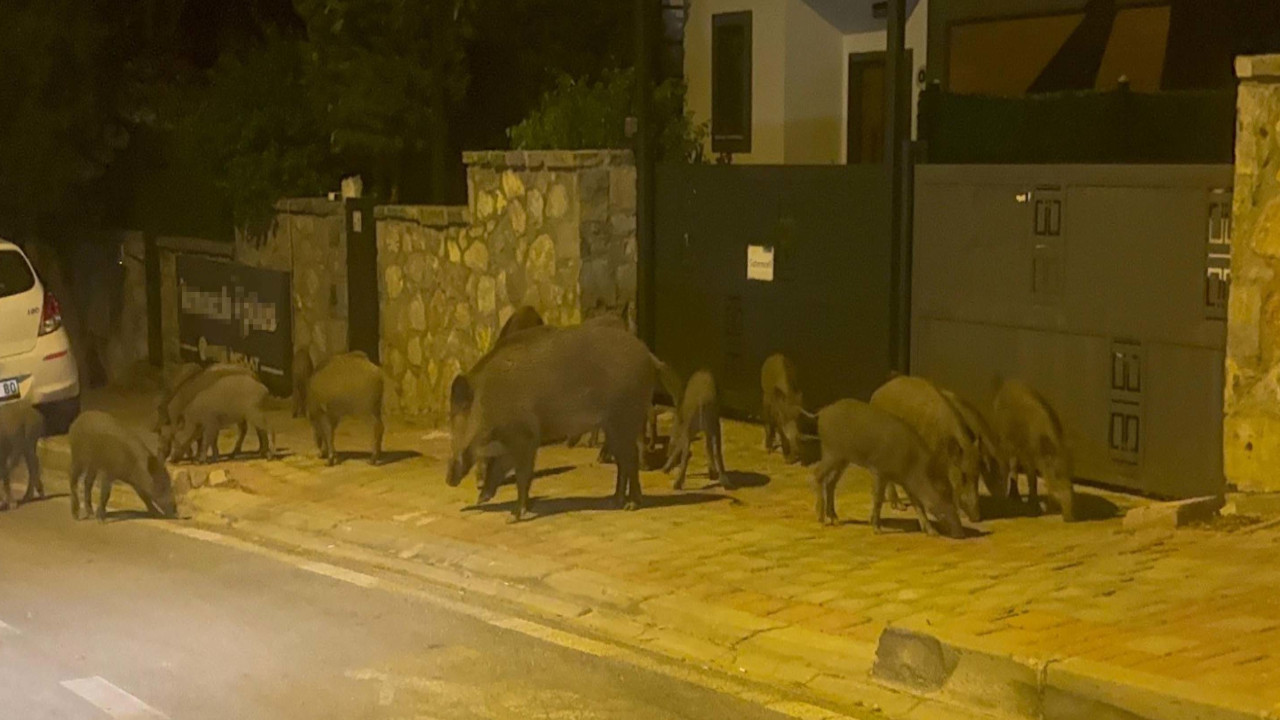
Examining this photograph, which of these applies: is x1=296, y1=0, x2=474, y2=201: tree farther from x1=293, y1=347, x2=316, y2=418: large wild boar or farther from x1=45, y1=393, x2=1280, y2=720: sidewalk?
x1=45, y1=393, x2=1280, y2=720: sidewalk

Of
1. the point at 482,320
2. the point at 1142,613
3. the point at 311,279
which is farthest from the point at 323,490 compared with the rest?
the point at 1142,613

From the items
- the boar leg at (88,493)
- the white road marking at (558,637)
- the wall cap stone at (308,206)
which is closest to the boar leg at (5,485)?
the boar leg at (88,493)

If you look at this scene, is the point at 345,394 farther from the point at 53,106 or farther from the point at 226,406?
the point at 53,106

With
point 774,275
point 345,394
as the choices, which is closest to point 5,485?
point 345,394

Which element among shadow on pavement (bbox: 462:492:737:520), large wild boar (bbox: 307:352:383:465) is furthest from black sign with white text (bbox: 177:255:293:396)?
shadow on pavement (bbox: 462:492:737:520)

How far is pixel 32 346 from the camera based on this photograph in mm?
13867

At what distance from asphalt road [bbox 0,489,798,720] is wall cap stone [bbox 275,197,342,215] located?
621 centimetres

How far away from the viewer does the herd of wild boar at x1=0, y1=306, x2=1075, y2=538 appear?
9.10m

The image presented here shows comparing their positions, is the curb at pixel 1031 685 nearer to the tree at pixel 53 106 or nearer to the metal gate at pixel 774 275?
the metal gate at pixel 774 275

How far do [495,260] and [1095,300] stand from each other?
17.5ft

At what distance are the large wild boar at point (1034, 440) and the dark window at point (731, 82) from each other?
7789 millimetres

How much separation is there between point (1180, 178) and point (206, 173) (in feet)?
34.3

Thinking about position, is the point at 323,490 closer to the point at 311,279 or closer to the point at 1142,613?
the point at 311,279

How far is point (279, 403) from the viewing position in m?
15.9
